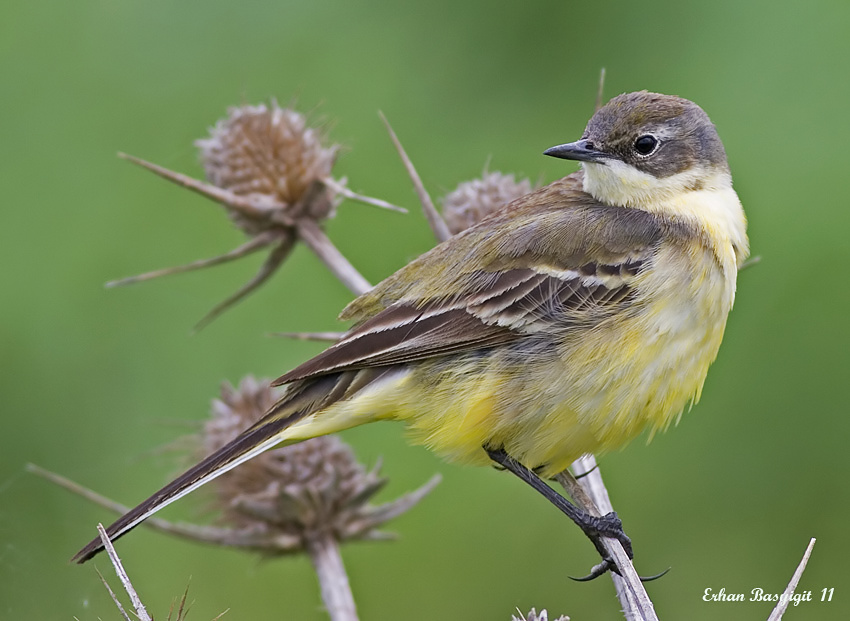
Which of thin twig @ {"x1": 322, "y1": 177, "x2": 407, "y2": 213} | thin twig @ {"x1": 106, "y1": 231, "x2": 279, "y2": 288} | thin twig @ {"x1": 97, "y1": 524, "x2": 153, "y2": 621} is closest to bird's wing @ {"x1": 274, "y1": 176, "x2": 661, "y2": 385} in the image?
thin twig @ {"x1": 322, "y1": 177, "x2": 407, "y2": 213}

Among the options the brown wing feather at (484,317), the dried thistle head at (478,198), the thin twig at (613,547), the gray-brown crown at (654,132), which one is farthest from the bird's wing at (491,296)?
the dried thistle head at (478,198)

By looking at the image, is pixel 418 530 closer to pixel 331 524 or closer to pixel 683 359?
pixel 331 524

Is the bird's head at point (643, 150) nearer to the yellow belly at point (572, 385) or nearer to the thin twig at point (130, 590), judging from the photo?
the yellow belly at point (572, 385)

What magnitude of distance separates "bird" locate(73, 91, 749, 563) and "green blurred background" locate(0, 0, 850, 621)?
4.11 feet

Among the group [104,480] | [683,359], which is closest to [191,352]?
[104,480]

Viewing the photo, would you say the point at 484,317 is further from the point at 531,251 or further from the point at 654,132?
the point at 654,132

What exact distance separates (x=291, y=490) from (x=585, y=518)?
139 centimetres

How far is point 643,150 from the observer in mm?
4977

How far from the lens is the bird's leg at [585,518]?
14.1ft

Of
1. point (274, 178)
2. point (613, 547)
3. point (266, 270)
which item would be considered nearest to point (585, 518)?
point (613, 547)

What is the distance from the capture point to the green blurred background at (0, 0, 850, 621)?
589 cm

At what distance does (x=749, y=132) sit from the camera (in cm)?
599

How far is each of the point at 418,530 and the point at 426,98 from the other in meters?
2.43

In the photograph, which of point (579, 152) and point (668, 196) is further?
point (668, 196)
